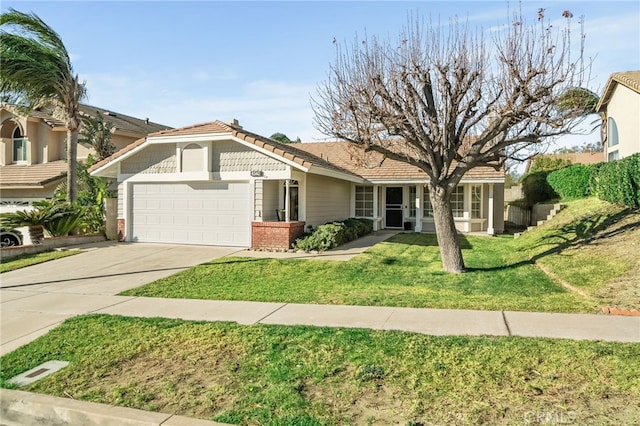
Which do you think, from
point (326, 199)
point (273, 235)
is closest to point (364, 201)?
point (326, 199)

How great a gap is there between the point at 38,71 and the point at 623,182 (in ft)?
65.7

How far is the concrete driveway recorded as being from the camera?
22.3ft

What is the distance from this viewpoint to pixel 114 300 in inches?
317

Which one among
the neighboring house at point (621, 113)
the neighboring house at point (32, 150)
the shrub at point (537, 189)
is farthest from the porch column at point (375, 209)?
the neighboring house at point (32, 150)

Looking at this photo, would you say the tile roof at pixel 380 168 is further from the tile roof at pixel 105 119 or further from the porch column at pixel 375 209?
the tile roof at pixel 105 119

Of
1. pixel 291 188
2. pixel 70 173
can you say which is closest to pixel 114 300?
pixel 291 188

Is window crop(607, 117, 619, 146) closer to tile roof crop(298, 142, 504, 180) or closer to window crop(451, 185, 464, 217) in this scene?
tile roof crop(298, 142, 504, 180)

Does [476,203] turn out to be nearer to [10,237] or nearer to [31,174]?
[10,237]

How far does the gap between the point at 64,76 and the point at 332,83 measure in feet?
39.5

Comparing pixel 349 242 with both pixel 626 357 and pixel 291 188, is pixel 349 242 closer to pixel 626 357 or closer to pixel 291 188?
pixel 291 188

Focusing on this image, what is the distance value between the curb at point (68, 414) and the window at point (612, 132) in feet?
70.1

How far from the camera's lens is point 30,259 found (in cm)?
1273

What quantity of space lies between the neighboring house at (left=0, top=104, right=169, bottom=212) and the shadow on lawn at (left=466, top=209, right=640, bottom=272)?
18756mm

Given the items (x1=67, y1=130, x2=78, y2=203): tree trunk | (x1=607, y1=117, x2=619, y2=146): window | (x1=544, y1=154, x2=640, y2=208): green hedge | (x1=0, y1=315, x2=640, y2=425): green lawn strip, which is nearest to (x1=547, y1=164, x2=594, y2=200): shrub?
(x1=544, y1=154, x2=640, y2=208): green hedge
